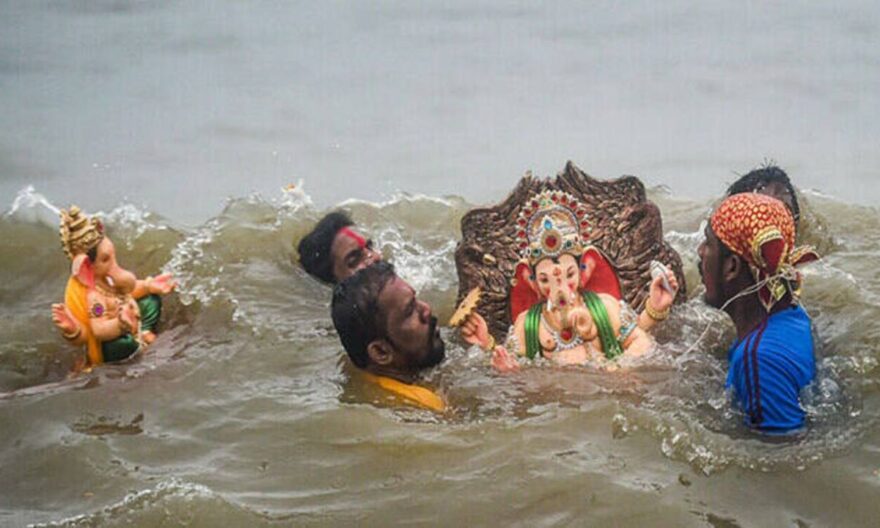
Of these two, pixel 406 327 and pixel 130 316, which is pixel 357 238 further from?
pixel 406 327

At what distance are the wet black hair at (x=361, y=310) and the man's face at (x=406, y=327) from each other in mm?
33

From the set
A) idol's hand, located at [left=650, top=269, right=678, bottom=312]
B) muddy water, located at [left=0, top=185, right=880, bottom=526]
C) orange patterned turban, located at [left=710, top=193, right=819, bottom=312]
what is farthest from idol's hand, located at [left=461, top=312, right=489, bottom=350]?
orange patterned turban, located at [left=710, top=193, right=819, bottom=312]

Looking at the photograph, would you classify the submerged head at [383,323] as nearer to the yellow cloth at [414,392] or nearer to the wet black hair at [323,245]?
the yellow cloth at [414,392]

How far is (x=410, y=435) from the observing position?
4973mm

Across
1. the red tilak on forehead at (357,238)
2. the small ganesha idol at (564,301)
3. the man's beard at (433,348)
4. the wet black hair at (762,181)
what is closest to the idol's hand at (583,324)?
the small ganesha idol at (564,301)

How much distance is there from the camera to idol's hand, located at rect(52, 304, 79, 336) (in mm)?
6062

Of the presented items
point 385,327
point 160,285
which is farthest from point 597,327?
point 160,285

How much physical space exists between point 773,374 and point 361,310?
1991 millimetres

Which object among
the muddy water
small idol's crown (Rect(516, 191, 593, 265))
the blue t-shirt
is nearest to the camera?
the muddy water

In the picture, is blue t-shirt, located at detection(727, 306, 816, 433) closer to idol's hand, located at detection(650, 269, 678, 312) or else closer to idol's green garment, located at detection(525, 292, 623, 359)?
idol's hand, located at detection(650, 269, 678, 312)

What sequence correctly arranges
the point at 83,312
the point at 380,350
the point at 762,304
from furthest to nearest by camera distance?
the point at 83,312
the point at 380,350
the point at 762,304

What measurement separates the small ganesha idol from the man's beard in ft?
0.74

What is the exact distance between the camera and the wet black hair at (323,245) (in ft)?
25.0

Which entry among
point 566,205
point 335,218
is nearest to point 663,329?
point 566,205
